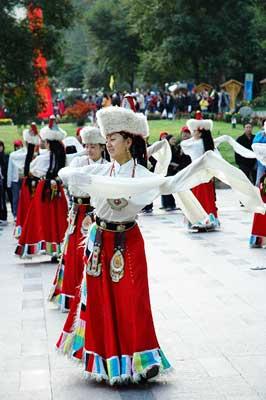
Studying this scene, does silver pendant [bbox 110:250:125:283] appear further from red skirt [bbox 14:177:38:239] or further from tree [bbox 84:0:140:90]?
tree [bbox 84:0:140:90]

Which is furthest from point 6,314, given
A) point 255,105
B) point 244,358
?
point 255,105

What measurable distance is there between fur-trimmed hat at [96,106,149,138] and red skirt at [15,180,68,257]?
5821 mm

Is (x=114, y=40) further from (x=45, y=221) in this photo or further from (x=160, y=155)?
(x=160, y=155)

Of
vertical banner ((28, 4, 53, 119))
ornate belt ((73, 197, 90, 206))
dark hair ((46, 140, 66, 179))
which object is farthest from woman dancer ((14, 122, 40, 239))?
vertical banner ((28, 4, 53, 119))

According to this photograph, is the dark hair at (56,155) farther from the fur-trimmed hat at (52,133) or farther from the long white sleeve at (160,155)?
the long white sleeve at (160,155)

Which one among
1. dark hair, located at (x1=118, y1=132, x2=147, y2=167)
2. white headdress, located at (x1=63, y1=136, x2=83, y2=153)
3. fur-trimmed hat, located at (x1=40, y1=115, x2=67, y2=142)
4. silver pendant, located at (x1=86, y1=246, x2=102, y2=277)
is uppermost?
dark hair, located at (x1=118, y1=132, x2=147, y2=167)

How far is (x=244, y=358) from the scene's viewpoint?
24.2 ft

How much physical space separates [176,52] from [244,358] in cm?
4561

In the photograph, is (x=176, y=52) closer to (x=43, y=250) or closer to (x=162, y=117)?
(x=162, y=117)

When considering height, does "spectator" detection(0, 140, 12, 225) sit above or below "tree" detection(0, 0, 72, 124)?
below

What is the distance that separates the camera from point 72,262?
9266 millimetres

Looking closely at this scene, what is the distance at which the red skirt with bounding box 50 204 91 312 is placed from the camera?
9.25 m

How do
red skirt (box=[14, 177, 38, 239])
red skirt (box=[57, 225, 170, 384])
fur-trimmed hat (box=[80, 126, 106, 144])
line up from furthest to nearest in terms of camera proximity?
red skirt (box=[14, 177, 38, 239]) < fur-trimmed hat (box=[80, 126, 106, 144]) < red skirt (box=[57, 225, 170, 384])

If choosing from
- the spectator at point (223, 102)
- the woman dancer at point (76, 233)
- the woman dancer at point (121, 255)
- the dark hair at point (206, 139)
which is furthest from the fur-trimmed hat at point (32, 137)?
the spectator at point (223, 102)
